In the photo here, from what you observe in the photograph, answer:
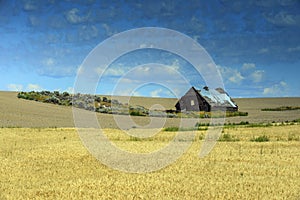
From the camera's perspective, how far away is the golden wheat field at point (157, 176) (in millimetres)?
11172

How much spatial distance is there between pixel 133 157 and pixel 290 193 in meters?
8.36

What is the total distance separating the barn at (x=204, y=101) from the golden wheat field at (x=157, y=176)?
51468 millimetres

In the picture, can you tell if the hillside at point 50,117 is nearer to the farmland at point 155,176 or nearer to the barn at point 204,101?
the barn at point 204,101

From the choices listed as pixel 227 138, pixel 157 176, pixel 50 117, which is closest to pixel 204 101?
pixel 50 117

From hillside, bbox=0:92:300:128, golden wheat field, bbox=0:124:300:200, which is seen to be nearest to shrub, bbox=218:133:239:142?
golden wheat field, bbox=0:124:300:200

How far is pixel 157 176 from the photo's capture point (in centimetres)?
1368

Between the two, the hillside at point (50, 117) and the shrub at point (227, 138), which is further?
the hillside at point (50, 117)

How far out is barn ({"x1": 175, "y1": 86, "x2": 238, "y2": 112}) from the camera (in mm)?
72500

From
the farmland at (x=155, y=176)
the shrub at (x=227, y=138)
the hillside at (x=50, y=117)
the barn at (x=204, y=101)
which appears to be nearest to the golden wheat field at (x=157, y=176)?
the farmland at (x=155, y=176)

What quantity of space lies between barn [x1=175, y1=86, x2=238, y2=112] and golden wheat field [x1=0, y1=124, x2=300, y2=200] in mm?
51468

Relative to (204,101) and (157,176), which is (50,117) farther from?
(157,176)

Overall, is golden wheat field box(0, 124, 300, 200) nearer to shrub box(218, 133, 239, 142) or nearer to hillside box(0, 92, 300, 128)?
shrub box(218, 133, 239, 142)

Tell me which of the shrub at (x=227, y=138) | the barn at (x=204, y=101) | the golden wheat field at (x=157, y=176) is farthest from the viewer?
the barn at (x=204, y=101)

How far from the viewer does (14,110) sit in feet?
191
